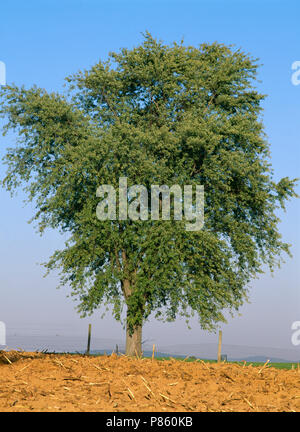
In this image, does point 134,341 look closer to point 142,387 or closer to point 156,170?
point 156,170

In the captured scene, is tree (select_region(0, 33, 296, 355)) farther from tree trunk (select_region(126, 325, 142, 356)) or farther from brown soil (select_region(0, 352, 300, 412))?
brown soil (select_region(0, 352, 300, 412))

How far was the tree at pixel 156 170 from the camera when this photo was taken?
2592 centimetres

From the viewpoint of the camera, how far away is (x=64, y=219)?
28.9 meters

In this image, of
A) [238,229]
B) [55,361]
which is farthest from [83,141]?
[55,361]

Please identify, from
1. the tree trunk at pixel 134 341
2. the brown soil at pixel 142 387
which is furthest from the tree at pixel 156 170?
the brown soil at pixel 142 387

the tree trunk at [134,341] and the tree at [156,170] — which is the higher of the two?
the tree at [156,170]

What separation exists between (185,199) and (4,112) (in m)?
11.3

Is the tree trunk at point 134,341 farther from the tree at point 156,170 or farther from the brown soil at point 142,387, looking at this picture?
the brown soil at point 142,387

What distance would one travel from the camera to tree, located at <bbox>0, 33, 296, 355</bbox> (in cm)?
2592

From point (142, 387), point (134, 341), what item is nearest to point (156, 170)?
point (134, 341)

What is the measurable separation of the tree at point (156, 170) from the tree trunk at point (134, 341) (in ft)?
0.16
